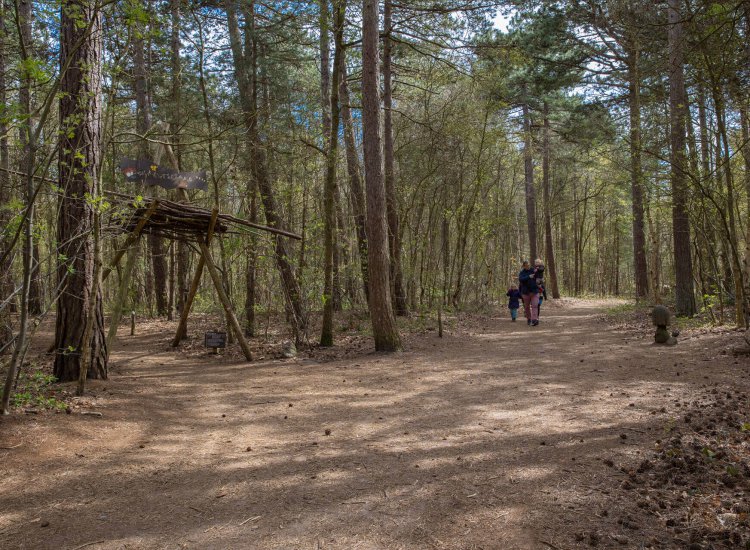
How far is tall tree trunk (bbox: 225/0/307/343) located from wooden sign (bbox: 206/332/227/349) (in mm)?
1415

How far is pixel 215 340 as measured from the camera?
9.62 meters

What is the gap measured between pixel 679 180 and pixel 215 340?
31.4 feet

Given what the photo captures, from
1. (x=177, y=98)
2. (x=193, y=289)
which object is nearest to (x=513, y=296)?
(x=193, y=289)

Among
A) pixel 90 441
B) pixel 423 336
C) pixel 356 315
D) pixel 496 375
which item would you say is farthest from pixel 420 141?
pixel 90 441

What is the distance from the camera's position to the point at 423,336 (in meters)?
11.4

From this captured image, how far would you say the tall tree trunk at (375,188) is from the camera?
892 centimetres

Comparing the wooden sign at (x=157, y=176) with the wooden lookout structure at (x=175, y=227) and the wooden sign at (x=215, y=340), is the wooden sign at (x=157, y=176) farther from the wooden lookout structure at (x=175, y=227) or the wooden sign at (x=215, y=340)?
the wooden sign at (x=215, y=340)

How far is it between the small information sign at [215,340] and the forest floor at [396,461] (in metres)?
2.08

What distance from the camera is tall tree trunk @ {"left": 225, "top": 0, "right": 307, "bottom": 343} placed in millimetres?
9938

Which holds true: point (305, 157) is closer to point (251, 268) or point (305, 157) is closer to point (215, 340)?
point (251, 268)

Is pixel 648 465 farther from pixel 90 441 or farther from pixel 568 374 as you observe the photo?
pixel 90 441

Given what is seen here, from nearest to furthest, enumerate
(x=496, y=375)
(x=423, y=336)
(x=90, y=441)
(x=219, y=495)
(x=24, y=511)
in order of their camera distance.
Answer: (x=24, y=511), (x=219, y=495), (x=90, y=441), (x=496, y=375), (x=423, y=336)

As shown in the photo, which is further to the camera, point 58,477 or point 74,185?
point 74,185

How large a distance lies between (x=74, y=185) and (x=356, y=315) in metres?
9.09
